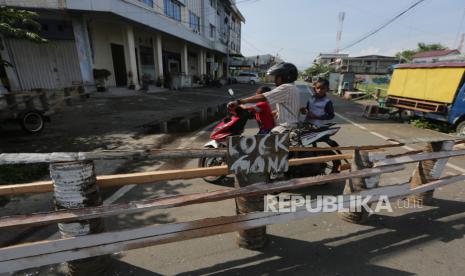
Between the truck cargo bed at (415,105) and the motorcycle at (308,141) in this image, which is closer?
the motorcycle at (308,141)

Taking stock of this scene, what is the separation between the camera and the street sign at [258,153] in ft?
7.25

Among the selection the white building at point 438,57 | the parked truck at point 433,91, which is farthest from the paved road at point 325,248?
the white building at point 438,57

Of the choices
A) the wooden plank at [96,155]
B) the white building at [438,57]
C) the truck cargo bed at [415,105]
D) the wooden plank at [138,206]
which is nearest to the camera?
the wooden plank at [138,206]

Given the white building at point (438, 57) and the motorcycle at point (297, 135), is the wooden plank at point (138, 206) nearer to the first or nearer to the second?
the motorcycle at point (297, 135)

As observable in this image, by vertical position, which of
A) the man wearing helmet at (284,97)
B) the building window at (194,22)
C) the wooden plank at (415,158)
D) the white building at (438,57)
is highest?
the building window at (194,22)

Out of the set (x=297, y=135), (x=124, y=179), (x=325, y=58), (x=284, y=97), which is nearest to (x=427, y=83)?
(x=297, y=135)

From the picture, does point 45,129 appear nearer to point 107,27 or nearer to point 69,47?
point 69,47

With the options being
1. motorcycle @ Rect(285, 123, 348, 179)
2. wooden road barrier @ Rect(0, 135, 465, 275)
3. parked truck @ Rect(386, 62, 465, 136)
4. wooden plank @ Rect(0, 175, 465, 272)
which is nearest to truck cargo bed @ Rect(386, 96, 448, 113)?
parked truck @ Rect(386, 62, 465, 136)

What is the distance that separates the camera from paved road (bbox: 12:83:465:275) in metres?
2.40

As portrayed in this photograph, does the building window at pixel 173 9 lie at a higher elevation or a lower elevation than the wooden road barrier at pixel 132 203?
higher

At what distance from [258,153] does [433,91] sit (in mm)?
9956

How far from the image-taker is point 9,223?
171cm

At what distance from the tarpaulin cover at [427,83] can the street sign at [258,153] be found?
915 cm

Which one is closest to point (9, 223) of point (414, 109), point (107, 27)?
point (414, 109)
